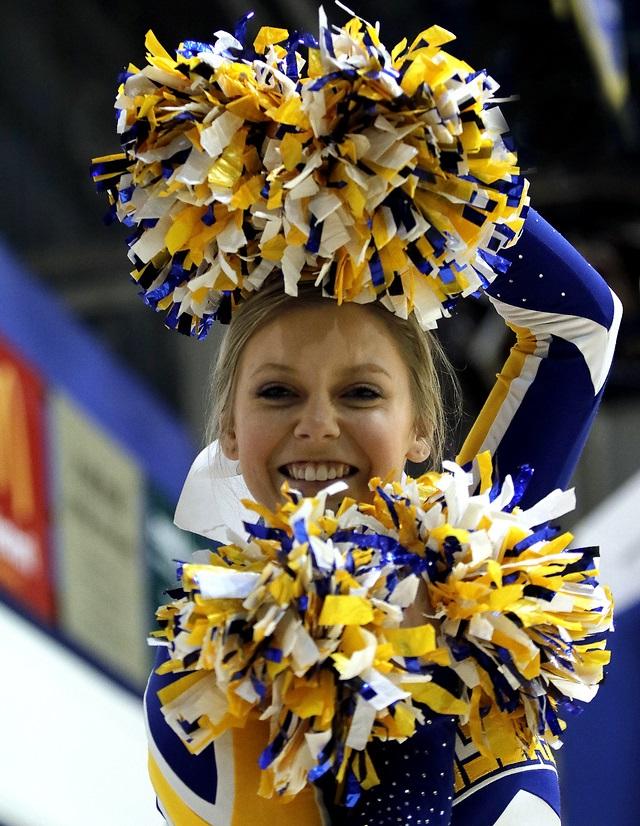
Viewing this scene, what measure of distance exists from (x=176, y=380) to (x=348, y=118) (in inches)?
343

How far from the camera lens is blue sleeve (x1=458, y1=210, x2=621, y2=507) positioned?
1.85m

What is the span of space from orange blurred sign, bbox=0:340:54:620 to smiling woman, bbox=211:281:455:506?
9.59 feet

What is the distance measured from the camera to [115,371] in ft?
18.1

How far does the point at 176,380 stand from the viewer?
1022 cm

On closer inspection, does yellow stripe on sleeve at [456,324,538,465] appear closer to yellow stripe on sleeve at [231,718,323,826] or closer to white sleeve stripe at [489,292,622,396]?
white sleeve stripe at [489,292,622,396]

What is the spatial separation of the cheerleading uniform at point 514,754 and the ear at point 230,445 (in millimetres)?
279

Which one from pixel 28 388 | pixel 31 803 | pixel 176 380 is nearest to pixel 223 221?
pixel 31 803

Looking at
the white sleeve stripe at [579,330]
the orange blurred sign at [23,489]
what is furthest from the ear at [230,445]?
the orange blurred sign at [23,489]

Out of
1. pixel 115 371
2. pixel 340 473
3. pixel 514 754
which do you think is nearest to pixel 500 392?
pixel 340 473

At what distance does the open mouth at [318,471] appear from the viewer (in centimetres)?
171

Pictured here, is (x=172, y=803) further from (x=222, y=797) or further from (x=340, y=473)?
(x=340, y=473)

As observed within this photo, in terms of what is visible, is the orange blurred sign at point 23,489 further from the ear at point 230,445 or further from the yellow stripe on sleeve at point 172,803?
the yellow stripe on sleeve at point 172,803

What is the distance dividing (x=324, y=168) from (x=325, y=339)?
222 mm

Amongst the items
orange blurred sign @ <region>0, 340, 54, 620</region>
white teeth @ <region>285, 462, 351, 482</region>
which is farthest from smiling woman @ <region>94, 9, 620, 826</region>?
orange blurred sign @ <region>0, 340, 54, 620</region>
